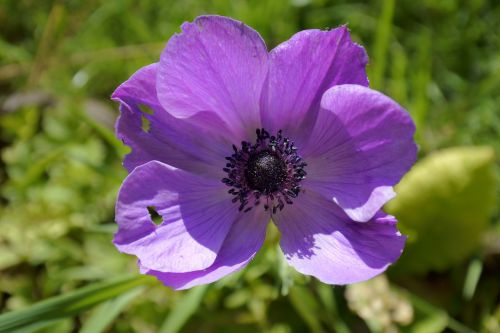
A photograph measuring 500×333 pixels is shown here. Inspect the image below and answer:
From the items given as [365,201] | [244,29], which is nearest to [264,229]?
[365,201]

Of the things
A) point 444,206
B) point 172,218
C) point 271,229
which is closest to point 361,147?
point 172,218

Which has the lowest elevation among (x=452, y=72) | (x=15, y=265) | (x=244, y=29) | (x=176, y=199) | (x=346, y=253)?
(x=452, y=72)

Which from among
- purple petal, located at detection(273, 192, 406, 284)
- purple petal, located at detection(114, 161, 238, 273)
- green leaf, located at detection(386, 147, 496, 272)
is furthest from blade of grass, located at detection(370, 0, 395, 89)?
purple petal, located at detection(114, 161, 238, 273)

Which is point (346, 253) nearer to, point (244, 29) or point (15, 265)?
point (244, 29)

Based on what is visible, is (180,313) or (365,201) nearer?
(365,201)

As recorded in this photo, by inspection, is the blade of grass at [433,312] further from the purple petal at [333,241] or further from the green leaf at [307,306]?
the purple petal at [333,241]

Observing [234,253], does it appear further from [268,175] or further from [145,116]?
[145,116]
